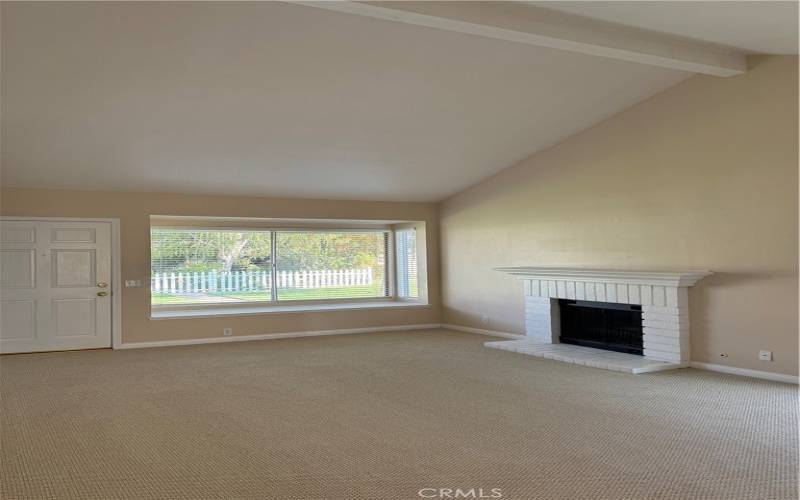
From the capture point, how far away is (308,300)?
1031 cm

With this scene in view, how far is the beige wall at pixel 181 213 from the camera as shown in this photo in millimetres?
8156

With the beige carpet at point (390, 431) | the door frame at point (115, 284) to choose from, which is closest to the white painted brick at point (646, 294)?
the beige carpet at point (390, 431)

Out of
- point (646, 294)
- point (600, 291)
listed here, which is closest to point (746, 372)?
point (646, 294)

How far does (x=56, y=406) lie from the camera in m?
5.12

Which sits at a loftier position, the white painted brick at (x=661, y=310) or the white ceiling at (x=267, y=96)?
the white ceiling at (x=267, y=96)

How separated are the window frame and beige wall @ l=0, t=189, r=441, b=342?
332 mm

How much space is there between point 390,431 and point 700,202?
4.07 meters

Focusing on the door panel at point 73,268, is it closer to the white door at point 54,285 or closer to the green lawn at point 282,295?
the white door at point 54,285

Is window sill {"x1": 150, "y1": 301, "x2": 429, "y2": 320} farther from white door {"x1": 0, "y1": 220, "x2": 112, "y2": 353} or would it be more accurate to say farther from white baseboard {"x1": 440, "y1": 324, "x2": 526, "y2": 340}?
white door {"x1": 0, "y1": 220, "x2": 112, "y2": 353}

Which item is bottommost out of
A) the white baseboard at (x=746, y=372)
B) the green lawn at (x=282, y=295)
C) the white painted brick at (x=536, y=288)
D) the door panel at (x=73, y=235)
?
the white baseboard at (x=746, y=372)

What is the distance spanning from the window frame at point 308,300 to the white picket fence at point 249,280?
0.62 ft

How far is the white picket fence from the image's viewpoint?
939 cm

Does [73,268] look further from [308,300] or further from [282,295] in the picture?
→ [308,300]

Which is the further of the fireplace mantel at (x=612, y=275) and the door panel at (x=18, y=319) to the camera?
the door panel at (x=18, y=319)
